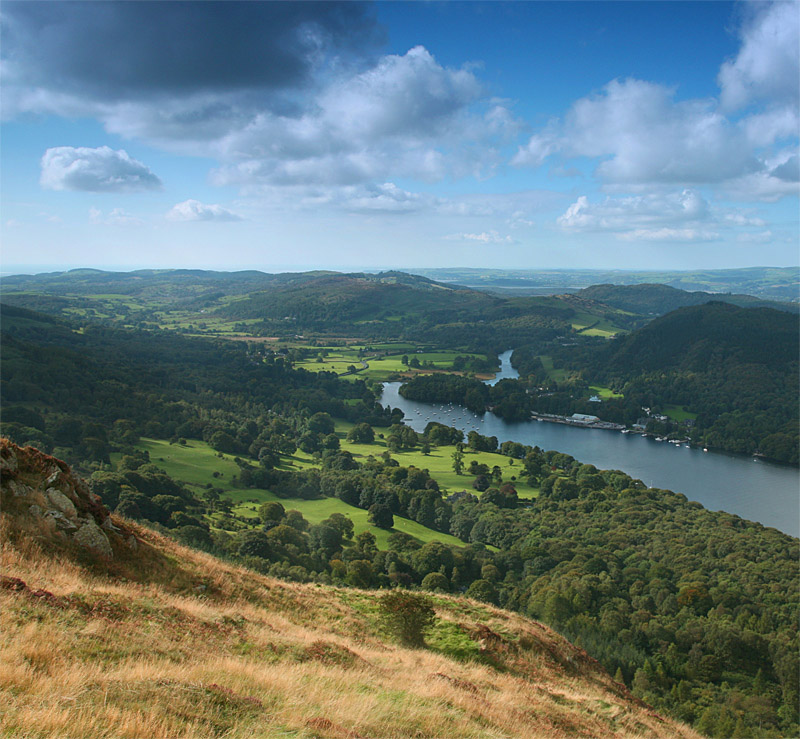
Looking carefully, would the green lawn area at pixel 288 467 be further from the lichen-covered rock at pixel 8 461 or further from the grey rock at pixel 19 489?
the grey rock at pixel 19 489

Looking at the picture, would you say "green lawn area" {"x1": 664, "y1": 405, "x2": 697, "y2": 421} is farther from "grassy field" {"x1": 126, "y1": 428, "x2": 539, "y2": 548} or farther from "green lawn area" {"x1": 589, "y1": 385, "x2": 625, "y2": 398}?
"grassy field" {"x1": 126, "y1": 428, "x2": 539, "y2": 548}

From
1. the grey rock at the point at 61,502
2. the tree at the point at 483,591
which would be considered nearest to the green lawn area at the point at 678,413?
the tree at the point at 483,591

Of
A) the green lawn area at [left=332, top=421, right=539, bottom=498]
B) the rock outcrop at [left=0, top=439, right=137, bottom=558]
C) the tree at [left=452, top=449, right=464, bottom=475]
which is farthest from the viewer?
the tree at [left=452, top=449, right=464, bottom=475]

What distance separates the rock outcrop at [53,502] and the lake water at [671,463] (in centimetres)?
4925

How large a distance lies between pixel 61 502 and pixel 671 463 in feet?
213

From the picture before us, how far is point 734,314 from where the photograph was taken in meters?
118

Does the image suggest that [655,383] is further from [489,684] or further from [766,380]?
[489,684]

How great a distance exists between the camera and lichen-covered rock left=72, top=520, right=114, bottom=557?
10.9 meters

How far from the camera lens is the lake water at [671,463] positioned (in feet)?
Answer: 164

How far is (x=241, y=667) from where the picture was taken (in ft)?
24.6

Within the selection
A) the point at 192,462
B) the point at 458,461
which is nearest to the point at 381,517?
the point at 192,462

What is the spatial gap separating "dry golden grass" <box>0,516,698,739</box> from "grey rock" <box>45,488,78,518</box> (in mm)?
780

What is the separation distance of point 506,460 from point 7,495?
54.0 meters

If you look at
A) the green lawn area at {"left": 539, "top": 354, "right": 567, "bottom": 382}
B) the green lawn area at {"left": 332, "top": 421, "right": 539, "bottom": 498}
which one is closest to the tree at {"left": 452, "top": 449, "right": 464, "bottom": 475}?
the green lawn area at {"left": 332, "top": 421, "right": 539, "bottom": 498}
